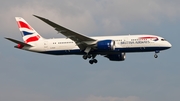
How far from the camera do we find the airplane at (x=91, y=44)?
2975 inches

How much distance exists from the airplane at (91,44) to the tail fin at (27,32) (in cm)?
78

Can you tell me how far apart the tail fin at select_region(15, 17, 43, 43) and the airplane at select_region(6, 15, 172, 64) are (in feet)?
2.57

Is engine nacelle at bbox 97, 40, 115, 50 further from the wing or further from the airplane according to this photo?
the wing

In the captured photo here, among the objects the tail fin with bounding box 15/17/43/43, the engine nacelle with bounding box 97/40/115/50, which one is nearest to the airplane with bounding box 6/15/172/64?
the engine nacelle with bounding box 97/40/115/50

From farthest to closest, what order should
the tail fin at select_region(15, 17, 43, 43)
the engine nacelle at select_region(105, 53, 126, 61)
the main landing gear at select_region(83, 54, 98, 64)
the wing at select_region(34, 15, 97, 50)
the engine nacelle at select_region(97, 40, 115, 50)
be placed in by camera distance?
the engine nacelle at select_region(105, 53, 126, 61) < the tail fin at select_region(15, 17, 43, 43) < the main landing gear at select_region(83, 54, 98, 64) < the engine nacelle at select_region(97, 40, 115, 50) < the wing at select_region(34, 15, 97, 50)

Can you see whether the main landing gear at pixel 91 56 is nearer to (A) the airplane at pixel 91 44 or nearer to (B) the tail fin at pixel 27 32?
(A) the airplane at pixel 91 44

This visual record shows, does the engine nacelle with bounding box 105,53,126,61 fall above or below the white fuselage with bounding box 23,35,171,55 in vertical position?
below

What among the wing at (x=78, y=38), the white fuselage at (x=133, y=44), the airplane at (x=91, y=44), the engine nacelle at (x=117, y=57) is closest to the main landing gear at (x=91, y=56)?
the airplane at (x=91, y=44)

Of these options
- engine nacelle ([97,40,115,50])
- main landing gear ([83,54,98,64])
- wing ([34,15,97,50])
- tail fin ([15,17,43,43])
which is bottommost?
main landing gear ([83,54,98,64])

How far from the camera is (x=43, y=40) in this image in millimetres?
81688

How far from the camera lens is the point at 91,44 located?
253 feet

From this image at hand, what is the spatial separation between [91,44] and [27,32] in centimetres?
1251

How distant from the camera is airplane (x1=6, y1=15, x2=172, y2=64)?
75.6m

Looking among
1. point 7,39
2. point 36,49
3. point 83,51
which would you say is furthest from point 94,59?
point 7,39
